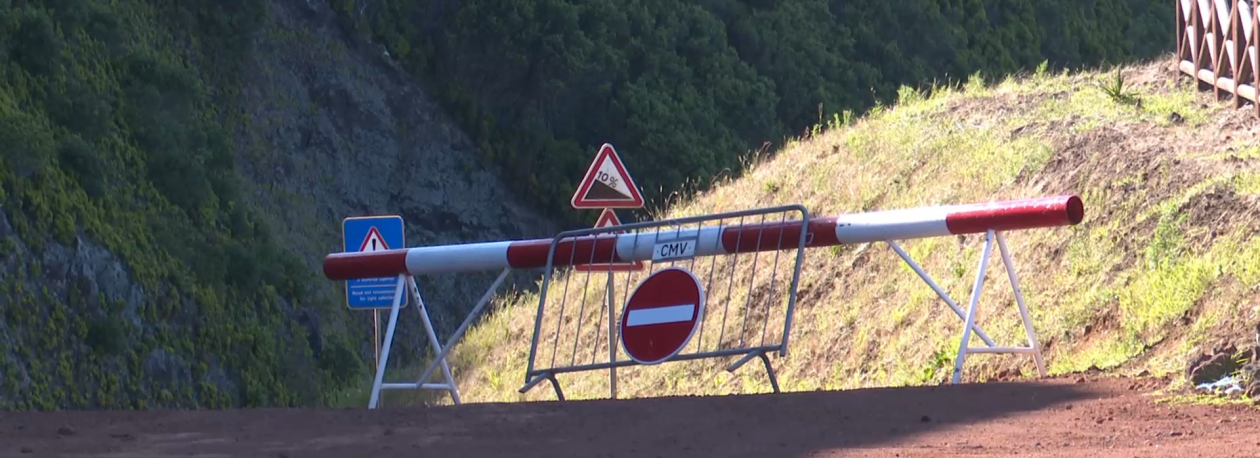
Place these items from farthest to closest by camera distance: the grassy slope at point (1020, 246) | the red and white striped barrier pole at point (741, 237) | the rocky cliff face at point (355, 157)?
the rocky cliff face at point (355, 157)
the grassy slope at point (1020, 246)
the red and white striped barrier pole at point (741, 237)

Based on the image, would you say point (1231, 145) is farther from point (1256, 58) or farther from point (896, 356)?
point (896, 356)

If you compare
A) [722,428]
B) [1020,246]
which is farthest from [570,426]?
[1020,246]

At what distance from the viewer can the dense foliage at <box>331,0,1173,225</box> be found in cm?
3384

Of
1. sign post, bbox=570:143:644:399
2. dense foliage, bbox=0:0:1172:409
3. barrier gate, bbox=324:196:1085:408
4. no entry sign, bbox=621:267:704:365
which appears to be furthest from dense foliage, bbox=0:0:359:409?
no entry sign, bbox=621:267:704:365

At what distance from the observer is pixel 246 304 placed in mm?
25266

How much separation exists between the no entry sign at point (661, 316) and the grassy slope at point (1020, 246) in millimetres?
2216

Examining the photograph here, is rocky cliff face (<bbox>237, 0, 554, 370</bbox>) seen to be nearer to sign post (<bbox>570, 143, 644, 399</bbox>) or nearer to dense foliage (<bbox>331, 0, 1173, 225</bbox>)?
dense foliage (<bbox>331, 0, 1173, 225</bbox>)

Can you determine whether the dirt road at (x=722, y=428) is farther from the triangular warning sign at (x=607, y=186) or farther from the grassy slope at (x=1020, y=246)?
the triangular warning sign at (x=607, y=186)

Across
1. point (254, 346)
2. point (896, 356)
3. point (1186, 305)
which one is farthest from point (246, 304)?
point (1186, 305)

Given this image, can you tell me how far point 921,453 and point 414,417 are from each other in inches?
114

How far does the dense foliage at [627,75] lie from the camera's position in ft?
111

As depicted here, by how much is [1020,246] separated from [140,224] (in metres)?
15.1

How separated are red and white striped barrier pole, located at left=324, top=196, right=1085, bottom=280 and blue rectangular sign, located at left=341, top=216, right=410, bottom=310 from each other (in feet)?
23.6

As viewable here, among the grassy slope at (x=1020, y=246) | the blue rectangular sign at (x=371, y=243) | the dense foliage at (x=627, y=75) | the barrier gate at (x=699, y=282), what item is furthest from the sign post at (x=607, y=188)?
the dense foliage at (x=627, y=75)
